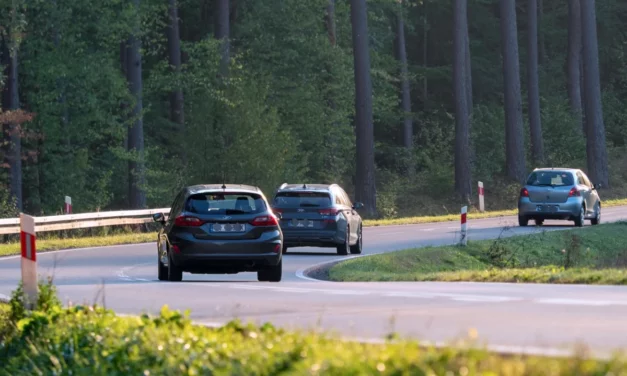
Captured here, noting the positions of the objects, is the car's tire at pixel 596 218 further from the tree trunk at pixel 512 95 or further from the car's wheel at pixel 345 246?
the tree trunk at pixel 512 95

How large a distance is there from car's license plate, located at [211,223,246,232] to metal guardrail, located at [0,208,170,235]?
13.4 metres

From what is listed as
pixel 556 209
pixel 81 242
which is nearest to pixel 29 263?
pixel 81 242

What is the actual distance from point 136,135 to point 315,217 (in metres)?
21.5

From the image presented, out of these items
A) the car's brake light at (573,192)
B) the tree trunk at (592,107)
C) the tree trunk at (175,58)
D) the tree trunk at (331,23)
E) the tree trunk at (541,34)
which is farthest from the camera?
the tree trunk at (541,34)

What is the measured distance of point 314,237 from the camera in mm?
32719

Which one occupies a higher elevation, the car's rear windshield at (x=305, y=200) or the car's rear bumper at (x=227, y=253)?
the car's rear windshield at (x=305, y=200)

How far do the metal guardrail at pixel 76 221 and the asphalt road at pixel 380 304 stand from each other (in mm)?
8210

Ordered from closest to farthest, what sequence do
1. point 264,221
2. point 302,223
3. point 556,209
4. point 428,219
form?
point 264,221, point 302,223, point 556,209, point 428,219

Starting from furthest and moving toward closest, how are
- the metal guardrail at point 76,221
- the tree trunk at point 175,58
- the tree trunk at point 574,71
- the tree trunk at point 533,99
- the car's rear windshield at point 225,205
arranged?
the tree trunk at point 574,71 → the tree trunk at point 533,99 → the tree trunk at point 175,58 → the metal guardrail at point 76,221 → the car's rear windshield at point 225,205

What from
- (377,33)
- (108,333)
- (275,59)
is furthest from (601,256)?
(377,33)

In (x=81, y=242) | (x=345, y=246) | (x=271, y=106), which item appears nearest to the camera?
(x=345, y=246)

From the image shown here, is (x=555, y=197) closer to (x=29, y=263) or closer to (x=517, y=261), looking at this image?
(x=517, y=261)

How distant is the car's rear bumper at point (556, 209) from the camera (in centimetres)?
4256

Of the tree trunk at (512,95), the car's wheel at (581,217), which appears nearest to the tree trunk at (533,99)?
the tree trunk at (512,95)
